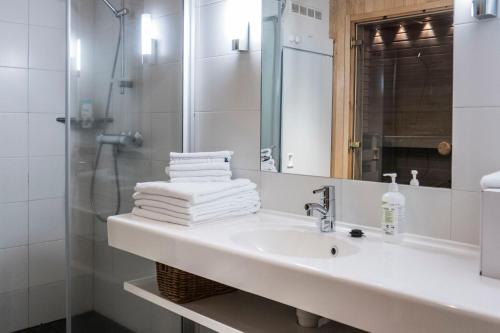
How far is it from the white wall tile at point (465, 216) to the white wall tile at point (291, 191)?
1.30ft

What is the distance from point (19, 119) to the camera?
2.59 meters

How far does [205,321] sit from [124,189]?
833mm

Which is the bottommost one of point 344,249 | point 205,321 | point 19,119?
point 205,321

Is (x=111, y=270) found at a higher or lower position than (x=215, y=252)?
lower

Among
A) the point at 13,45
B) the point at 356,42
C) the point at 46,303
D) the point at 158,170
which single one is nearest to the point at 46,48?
the point at 13,45

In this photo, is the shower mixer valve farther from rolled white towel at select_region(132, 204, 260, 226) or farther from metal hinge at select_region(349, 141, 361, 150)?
metal hinge at select_region(349, 141, 361, 150)

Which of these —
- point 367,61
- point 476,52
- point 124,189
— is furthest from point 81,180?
point 476,52

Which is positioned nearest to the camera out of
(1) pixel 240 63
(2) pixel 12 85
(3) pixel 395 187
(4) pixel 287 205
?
(3) pixel 395 187

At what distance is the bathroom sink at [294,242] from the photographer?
5.10 ft

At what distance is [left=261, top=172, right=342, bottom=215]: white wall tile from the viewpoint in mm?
1739

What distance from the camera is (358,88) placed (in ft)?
5.41

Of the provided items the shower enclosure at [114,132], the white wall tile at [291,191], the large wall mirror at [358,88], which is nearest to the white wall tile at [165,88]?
the shower enclosure at [114,132]

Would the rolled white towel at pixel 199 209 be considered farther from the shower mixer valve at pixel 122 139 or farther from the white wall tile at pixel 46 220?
the white wall tile at pixel 46 220

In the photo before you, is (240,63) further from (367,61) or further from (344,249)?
(344,249)
